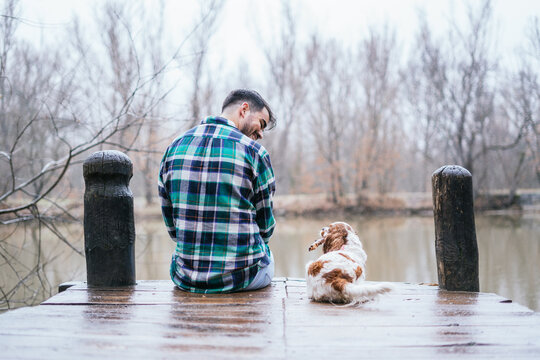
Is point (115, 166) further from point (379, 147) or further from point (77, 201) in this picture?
point (379, 147)

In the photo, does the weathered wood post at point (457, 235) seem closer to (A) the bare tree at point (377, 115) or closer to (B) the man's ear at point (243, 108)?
(B) the man's ear at point (243, 108)

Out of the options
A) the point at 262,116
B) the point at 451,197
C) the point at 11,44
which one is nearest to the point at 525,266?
Answer: the point at 451,197

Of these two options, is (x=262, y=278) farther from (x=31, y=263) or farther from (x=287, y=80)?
(x=287, y=80)

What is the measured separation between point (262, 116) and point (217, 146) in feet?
1.27

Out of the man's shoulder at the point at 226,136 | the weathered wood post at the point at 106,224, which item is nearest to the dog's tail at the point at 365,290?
the man's shoulder at the point at 226,136

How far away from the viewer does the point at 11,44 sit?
18.3ft

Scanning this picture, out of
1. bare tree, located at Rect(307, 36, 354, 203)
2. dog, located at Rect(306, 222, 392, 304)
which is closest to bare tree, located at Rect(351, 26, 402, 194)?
bare tree, located at Rect(307, 36, 354, 203)

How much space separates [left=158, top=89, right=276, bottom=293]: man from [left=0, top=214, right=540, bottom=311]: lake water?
3.07 metres

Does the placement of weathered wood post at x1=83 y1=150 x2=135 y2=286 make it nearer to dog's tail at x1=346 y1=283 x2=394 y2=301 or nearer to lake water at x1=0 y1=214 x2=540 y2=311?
dog's tail at x1=346 y1=283 x2=394 y2=301

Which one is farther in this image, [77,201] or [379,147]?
[379,147]

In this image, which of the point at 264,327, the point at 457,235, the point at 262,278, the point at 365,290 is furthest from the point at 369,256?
the point at 264,327

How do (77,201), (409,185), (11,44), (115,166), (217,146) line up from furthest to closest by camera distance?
(409,185), (77,201), (11,44), (115,166), (217,146)

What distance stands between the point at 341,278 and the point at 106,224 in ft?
4.84

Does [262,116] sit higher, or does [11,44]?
[11,44]
